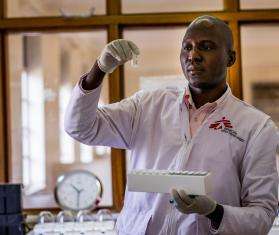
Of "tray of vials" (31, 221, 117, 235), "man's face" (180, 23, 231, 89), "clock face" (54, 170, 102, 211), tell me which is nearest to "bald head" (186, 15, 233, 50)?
"man's face" (180, 23, 231, 89)

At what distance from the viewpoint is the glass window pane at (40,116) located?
270cm

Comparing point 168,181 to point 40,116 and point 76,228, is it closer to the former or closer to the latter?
point 76,228

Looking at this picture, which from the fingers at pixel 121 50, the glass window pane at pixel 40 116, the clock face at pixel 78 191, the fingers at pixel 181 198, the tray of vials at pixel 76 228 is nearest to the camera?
the fingers at pixel 181 198

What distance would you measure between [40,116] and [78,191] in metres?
0.85

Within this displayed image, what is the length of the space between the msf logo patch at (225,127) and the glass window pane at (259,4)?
1.42m

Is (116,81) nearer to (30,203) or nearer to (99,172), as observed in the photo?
(99,172)

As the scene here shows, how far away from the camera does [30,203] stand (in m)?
2.64

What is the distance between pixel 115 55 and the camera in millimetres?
1206

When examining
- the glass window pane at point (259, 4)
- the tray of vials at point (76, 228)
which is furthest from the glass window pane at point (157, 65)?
the tray of vials at point (76, 228)

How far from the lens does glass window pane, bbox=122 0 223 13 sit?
256cm

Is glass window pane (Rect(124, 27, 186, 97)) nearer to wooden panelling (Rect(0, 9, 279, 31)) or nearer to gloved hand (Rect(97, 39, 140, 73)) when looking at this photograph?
wooden panelling (Rect(0, 9, 279, 31))

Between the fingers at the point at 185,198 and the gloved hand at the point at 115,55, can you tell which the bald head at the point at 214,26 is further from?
the fingers at the point at 185,198

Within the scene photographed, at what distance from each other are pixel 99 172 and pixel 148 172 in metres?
1.78

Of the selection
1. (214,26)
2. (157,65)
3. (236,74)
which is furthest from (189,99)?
(157,65)
